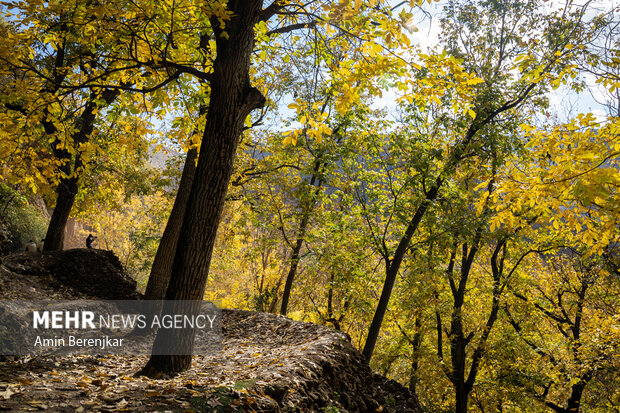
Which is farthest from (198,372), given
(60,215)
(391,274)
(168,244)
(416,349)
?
(416,349)

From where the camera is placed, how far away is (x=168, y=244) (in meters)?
6.33

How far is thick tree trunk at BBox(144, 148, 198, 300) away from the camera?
20.4ft

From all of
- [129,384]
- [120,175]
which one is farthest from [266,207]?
[129,384]

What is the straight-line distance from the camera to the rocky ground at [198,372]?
2.88 metres

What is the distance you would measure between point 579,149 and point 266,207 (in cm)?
894

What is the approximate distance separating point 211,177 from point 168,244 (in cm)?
291

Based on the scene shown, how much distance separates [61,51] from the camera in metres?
9.05

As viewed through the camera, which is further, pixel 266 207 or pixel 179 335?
pixel 266 207

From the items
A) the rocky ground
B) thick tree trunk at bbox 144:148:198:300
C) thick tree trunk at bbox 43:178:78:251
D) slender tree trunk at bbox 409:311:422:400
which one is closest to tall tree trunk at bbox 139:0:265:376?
the rocky ground

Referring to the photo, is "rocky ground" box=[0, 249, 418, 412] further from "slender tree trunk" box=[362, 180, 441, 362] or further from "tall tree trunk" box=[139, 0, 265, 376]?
"slender tree trunk" box=[362, 180, 441, 362]

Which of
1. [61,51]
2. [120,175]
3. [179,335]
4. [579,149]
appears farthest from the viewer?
[120,175]

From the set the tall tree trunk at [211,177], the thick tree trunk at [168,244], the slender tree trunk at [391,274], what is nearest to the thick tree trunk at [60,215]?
the thick tree trunk at [168,244]

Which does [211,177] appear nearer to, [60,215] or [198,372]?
[198,372]

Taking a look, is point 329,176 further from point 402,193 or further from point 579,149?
point 579,149
